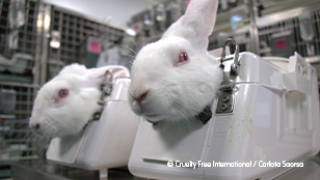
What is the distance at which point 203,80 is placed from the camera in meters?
0.59

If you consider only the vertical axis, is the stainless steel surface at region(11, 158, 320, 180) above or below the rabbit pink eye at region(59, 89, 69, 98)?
below

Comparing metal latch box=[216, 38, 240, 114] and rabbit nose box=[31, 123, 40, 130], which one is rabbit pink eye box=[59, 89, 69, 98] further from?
metal latch box=[216, 38, 240, 114]

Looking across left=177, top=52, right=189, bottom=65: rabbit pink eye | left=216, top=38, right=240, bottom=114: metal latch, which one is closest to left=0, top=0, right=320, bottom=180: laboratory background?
left=216, top=38, right=240, bottom=114: metal latch

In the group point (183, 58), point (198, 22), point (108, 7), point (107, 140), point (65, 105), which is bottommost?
point (107, 140)

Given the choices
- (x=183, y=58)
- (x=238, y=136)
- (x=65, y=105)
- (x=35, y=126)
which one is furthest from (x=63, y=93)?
(x=238, y=136)

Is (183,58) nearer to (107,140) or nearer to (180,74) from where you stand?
(180,74)

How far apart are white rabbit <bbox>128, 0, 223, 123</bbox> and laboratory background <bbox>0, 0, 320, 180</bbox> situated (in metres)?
0.07

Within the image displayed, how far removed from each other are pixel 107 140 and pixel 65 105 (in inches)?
9.6

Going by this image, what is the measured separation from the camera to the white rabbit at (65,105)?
35.3 inches

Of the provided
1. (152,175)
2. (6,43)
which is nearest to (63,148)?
(152,175)

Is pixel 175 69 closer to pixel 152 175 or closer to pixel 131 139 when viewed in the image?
pixel 152 175

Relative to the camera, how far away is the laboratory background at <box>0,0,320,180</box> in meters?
0.63

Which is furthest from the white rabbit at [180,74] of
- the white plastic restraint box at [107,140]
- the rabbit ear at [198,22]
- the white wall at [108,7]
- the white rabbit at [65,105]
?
the white wall at [108,7]

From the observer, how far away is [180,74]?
57 cm
